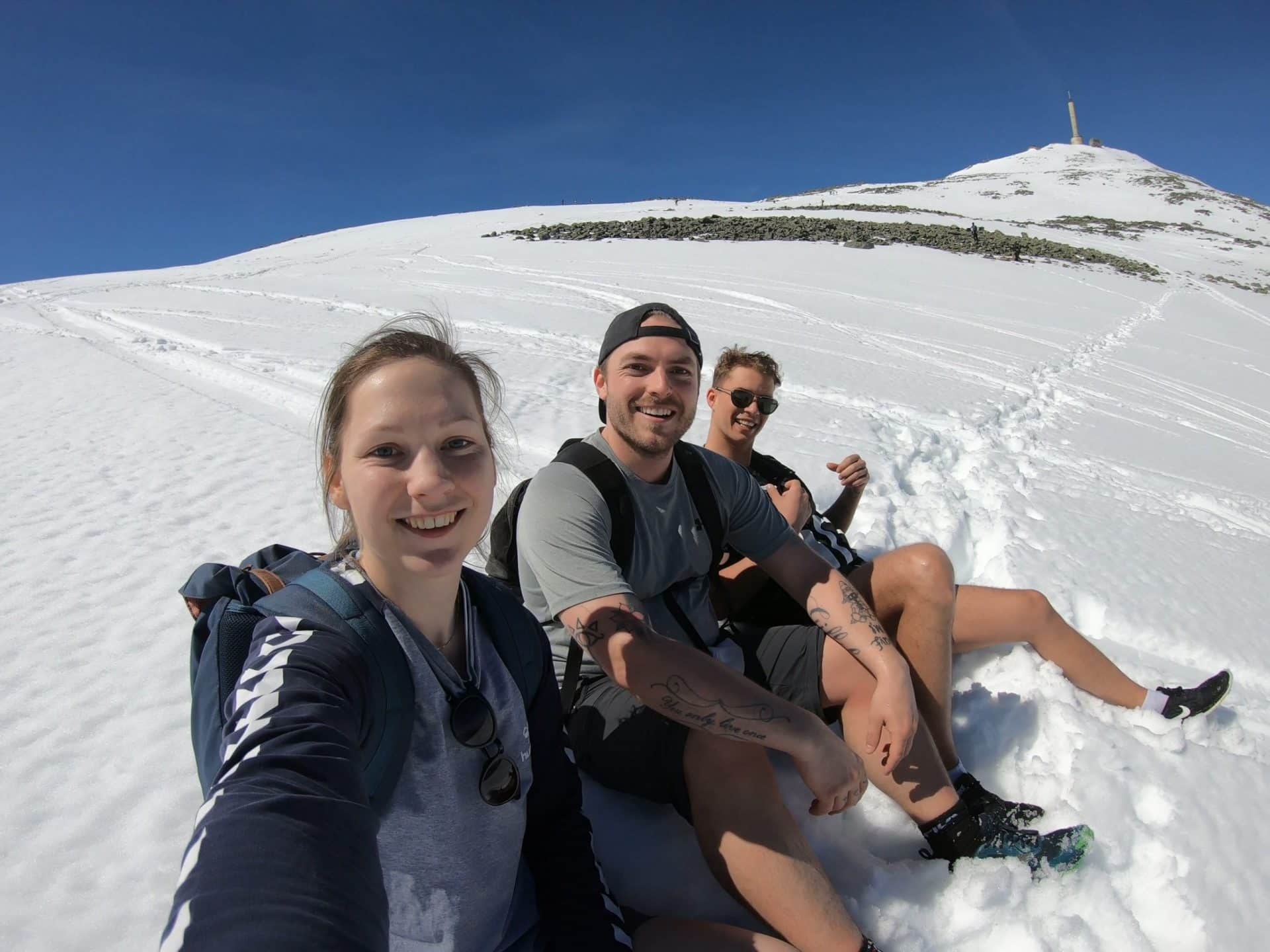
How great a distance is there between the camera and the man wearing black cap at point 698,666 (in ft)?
5.35

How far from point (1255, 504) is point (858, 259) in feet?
53.4

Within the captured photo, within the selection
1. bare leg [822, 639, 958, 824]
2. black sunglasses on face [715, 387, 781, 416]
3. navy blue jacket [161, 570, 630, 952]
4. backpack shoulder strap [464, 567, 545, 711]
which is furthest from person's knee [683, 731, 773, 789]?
black sunglasses on face [715, 387, 781, 416]

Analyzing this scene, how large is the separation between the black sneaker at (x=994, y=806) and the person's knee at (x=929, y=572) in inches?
22.3

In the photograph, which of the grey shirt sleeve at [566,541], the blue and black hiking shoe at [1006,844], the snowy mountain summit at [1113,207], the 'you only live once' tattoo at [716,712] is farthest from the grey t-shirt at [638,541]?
the snowy mountain summit at [1113,207]

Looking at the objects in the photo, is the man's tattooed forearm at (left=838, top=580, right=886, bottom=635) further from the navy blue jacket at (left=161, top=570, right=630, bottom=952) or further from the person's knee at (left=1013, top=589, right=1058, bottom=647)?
the navy blue jacket at (left=161, top=570, right=630, bottom=952)

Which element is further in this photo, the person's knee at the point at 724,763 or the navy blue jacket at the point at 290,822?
the person's knee at the point at 724,763

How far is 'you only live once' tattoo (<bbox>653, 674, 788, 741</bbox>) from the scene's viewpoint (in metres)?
1.63

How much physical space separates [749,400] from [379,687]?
2.29 meters

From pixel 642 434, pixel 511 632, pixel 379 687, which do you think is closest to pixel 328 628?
pixel 379 687

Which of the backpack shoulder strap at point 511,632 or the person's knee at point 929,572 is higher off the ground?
the backpack shoulder strap at point 511,632

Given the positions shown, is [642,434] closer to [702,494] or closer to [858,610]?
[702,494]

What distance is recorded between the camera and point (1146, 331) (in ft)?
43.6

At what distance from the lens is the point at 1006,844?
6.23ft

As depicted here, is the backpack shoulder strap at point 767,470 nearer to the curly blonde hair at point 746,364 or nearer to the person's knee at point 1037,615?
the curly blonde hair at point 746,364
